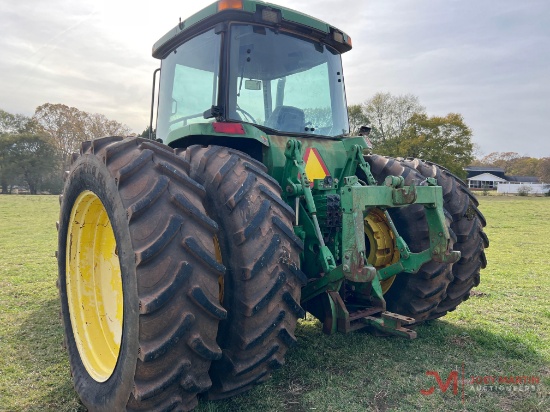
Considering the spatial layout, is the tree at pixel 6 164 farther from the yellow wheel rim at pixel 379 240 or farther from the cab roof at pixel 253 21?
the yellow wheel rim at pixel 379 240

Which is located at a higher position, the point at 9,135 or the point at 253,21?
the point at 9,135

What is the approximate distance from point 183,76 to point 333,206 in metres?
1.91

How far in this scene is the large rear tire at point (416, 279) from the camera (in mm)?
3584

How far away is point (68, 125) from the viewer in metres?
41.1

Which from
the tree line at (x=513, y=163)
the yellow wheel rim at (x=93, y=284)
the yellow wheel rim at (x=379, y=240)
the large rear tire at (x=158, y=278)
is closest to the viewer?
the large rear tire at (x=158, y=278)

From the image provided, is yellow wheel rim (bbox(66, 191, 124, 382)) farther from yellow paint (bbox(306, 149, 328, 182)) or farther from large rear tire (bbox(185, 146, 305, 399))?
yellow paint (bbox(306, 149, 328, 182))

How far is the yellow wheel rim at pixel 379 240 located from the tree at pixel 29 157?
144 feet

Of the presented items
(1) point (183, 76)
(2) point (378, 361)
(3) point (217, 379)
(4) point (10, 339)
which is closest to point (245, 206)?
(3) point (217, 379)

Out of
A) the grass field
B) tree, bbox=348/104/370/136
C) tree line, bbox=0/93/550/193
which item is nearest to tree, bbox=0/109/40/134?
tree line, bbox=0/93/550/193

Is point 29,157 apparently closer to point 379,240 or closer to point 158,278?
point 379,240

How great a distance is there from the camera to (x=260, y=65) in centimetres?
344

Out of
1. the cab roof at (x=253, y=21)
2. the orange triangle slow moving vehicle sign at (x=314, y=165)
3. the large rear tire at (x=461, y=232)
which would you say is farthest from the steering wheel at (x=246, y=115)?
the large rear tire at (x=461, y=232)

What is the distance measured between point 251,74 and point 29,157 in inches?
1736

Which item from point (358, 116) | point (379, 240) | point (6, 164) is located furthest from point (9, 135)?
point (379, 240)
